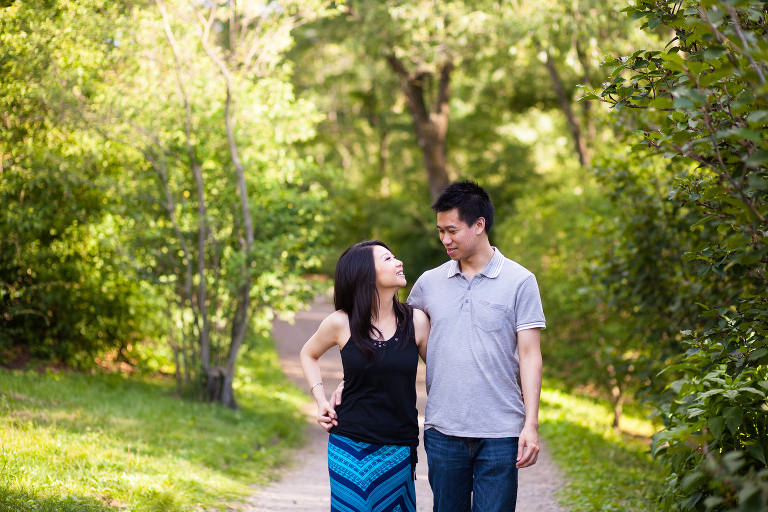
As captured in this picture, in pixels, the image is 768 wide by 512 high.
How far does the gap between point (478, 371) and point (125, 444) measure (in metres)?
3.89

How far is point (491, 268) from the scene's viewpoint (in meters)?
3.16

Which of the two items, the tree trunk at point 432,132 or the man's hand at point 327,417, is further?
the tree trunk at point 432,132

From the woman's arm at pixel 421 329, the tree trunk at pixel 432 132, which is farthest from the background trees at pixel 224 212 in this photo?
the tree trunk at pixel 432 132

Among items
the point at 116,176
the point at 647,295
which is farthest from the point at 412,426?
the point at 116,176

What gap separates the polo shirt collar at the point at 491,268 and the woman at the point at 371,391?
0.98 feet

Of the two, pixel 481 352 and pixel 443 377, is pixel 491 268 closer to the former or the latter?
pixel 481 352

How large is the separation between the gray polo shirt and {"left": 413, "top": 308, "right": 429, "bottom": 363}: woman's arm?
5cm

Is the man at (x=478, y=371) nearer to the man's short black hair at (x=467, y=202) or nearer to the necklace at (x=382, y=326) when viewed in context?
the man's short black hair at (x=467, y=202)

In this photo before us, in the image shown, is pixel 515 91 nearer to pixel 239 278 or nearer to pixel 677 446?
pixel 239 278

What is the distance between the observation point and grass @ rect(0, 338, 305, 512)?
14.2 ft

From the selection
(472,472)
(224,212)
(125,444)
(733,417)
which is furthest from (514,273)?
(224,212)

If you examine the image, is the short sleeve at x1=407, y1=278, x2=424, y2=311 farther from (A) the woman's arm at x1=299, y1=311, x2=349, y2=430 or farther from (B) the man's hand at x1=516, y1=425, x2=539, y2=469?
(B) the man's hand at x1=516, y1=425, x2=539, y2=469

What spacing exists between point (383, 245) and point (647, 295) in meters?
3.79

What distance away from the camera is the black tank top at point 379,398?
2916mm
